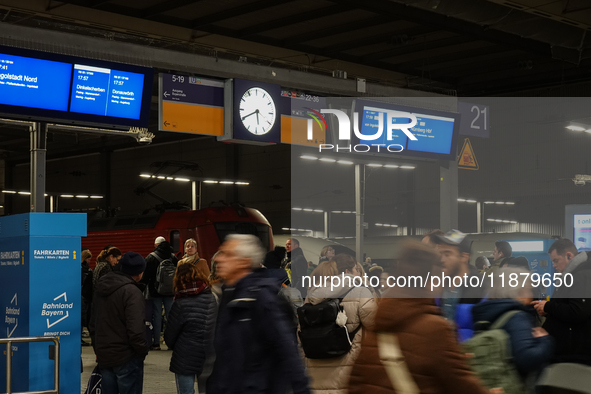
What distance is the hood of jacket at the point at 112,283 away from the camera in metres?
5.43

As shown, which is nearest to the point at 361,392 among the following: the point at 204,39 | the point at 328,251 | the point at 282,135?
the point at 328,251

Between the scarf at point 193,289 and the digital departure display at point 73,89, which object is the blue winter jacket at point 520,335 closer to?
the scarf at point 193,289

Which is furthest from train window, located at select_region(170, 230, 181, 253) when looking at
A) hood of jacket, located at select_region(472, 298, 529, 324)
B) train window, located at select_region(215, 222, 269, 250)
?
hood of jacket, located at select_region(472, 298, 529, 324)

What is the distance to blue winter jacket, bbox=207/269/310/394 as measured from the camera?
3.09m

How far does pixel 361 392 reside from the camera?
2.91 metres

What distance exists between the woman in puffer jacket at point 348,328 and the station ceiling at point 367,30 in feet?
17.7

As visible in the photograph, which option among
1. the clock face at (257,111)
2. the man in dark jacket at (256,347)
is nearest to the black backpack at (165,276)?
the clock face at (257,111)

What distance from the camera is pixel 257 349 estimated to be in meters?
3.13

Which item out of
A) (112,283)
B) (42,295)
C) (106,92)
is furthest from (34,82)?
(112,283)

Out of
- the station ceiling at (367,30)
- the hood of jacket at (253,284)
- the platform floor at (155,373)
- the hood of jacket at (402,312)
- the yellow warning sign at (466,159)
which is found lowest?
the platform floor at (155,373)

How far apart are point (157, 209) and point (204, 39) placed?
5454mm

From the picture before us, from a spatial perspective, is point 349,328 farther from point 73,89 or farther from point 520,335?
point 73,89

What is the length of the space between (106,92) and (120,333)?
4101 mm

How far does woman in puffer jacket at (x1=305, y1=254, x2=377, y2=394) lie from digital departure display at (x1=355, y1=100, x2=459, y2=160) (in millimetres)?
6996
